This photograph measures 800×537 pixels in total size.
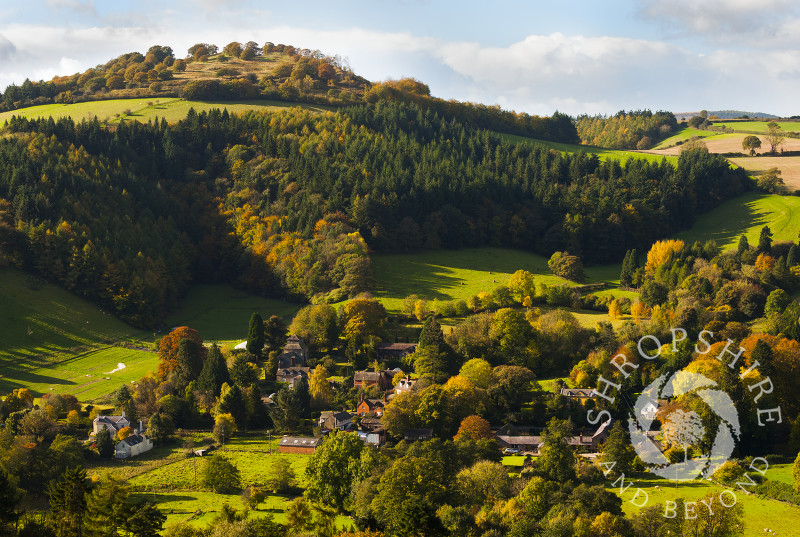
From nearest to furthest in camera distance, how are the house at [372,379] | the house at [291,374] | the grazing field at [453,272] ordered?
the house at [372,379] → the house at [291,374] → the grazing field at [453,272]

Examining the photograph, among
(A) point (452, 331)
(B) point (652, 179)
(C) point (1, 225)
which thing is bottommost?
(A) point (452, 331)

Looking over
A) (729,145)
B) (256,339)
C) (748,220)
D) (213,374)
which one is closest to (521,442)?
(213,374)

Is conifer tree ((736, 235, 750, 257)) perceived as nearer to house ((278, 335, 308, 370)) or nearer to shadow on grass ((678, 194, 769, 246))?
shadow on grass ((678, 194, 769, 246))

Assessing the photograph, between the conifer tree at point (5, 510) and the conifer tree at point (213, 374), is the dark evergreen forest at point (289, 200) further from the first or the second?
the conifer tree at point (5, 510)

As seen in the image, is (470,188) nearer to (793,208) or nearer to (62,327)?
(793,208)

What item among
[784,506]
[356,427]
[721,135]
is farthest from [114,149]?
[721,135]

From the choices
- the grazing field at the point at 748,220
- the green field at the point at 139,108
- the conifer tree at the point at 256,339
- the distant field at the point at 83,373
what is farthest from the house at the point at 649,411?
the green field at the point at 139,108

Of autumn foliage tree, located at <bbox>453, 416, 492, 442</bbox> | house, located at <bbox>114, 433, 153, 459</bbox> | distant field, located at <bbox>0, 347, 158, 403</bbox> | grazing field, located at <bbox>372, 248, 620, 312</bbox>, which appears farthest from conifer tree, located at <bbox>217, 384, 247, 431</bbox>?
grazing field, located at <bbox>372, 248, 620, 312</bbox>

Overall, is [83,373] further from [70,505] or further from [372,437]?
[70,505]
